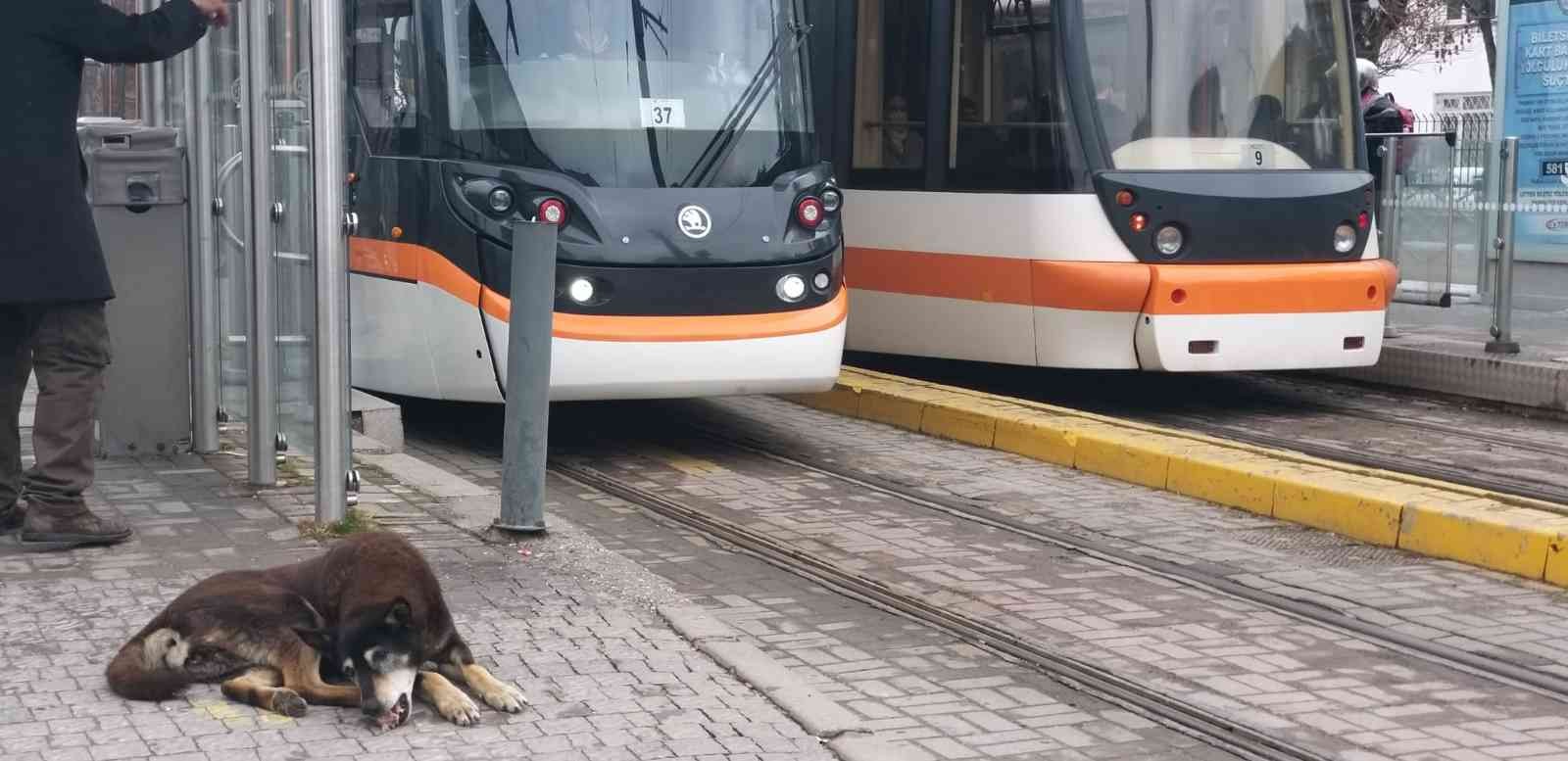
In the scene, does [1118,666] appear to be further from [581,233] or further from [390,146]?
[390,146]

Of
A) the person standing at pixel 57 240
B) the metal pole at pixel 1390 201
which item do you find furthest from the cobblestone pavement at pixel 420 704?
the metal pole at pixel 1390 201

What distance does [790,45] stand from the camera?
10.1 metres

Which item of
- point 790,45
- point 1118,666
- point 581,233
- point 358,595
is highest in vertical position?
point 790,45

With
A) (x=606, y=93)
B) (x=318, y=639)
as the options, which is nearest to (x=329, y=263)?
(x=318, y=639)

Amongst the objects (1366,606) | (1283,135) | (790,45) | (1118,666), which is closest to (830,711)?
(1118,666)

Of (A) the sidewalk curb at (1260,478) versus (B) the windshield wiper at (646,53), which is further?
(B) the windshield wiper at (646,53)

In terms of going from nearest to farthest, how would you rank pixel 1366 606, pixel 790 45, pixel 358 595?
pixel 358 595 → pixel 1366 606 → pixel 790 45

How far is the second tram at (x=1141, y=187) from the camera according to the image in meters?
10.9

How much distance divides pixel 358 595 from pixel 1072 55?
691 centimetres

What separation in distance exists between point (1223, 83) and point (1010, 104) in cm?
115

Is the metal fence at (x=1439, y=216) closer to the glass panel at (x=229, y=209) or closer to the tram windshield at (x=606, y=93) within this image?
the tram windshield at (x=606, y=93)

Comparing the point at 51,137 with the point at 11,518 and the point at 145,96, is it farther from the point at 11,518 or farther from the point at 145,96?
the point at 145,96

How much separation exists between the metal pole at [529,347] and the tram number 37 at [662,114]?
2293 mm

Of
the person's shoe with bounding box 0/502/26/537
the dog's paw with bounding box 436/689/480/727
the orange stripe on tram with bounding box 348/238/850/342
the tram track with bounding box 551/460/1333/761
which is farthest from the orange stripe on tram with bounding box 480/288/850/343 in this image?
the dog's paw with bounding box 436/689/480/727
